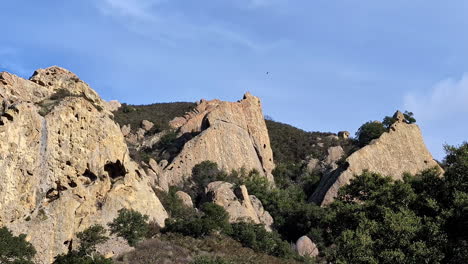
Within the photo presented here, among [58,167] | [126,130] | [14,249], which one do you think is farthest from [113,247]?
[126,130]

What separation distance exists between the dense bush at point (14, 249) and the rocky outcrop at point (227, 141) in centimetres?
2648

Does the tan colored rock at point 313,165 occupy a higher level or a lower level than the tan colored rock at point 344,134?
lower

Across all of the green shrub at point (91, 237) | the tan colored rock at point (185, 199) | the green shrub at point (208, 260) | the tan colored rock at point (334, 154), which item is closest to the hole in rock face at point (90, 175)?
the green shrub at point (91, 237)

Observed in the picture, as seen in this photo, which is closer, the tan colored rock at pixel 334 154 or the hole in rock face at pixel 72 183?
the hole in rock face at pixel 72 183

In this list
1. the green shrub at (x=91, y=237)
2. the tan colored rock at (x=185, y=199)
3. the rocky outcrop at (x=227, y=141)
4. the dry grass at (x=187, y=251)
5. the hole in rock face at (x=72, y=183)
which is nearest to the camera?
the green shrub at (x=91, y=237)

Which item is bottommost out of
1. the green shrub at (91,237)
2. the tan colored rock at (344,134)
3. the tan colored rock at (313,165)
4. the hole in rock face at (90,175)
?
the green shrub at (91,237)

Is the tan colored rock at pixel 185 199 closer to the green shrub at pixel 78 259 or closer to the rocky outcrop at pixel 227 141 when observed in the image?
the rocky outcrop at pixel 227 141

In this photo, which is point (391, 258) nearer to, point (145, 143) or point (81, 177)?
point (81, 177)

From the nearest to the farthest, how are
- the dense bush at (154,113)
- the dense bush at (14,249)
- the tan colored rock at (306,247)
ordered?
the dense bush at (14,249)
the tan colored rock at (306,247)
the dense bush at (154,113)

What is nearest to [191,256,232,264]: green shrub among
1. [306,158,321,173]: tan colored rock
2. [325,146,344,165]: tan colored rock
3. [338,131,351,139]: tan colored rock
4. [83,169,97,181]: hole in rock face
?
[83,169,97,181]: hole in rock face

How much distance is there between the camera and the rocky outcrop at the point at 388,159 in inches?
2299

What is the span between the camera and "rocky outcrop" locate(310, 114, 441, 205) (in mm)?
58406

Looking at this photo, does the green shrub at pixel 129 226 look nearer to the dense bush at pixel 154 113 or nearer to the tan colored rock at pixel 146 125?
the dense bush at pixel 154 113

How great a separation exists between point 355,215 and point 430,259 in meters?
7.90
